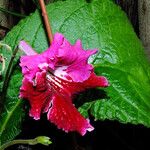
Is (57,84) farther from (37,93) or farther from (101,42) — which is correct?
(101,42)

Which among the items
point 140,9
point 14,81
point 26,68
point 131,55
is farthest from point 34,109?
point 140,9

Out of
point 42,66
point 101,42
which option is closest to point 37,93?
point 42,66

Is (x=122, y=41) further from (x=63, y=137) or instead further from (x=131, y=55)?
(x=63, y=137)

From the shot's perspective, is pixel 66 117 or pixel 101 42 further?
pixel 101 42

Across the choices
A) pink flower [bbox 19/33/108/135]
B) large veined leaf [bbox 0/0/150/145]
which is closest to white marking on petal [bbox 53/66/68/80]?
pink flower [bbox 19/33/108/135]

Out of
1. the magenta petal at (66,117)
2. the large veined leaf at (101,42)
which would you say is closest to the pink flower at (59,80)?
the magenta petal at (66,117)

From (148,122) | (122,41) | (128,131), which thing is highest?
(122,41)
